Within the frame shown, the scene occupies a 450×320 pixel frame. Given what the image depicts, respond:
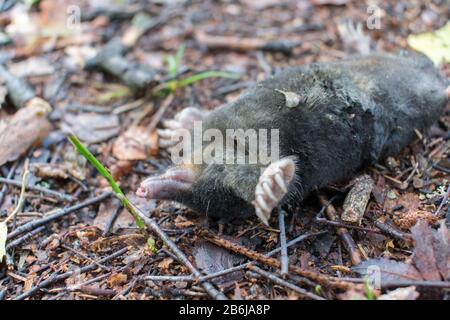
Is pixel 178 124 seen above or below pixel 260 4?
below

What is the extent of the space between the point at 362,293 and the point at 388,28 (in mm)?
2634

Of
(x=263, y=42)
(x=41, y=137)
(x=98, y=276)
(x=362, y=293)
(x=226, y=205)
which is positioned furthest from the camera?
(x=263, y=42)

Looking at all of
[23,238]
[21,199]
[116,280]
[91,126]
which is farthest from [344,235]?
[91,126]

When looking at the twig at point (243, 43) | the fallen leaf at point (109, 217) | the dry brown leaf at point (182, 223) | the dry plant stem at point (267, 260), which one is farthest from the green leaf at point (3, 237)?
the twig at point (243, 43)

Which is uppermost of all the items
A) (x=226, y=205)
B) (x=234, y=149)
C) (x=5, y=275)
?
(x=234, y=149)

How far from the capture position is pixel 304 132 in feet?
6.59

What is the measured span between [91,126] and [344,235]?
1.73 metres

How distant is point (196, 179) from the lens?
2057 millimetres

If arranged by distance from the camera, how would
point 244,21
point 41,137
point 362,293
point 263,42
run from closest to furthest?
point 362,293
point 41,137
point 263,42
point 244,21

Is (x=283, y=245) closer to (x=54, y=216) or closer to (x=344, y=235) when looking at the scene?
(x=344, y=235)

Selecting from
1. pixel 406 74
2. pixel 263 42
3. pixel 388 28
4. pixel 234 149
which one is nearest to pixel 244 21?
pixel 263 42

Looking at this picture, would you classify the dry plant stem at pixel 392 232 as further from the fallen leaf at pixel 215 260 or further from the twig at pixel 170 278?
the twig at pixel 170 278
